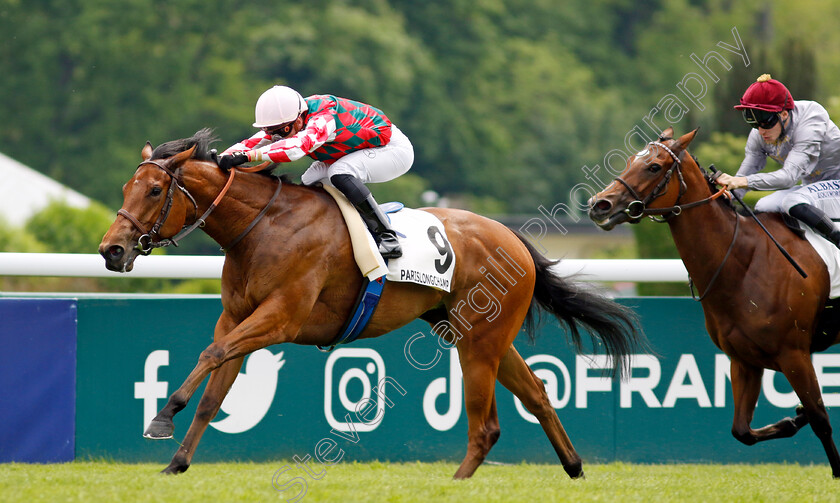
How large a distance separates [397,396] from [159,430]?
9.05ft

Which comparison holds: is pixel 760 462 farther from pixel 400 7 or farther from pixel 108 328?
pixel 400 7

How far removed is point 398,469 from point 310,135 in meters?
2.48

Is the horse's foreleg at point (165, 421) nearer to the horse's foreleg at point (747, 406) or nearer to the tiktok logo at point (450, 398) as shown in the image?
the tiktok logo at point (450, 398)

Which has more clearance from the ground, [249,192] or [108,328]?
[249,192]

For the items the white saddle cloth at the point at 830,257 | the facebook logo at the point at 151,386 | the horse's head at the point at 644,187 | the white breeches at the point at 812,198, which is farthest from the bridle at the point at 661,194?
the facebook logo at the point at 151,386

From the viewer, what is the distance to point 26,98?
32.6 metres

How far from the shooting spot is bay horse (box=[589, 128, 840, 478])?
19.7 ft

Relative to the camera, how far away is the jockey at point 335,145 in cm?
544

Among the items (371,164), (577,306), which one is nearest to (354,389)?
(577,306)

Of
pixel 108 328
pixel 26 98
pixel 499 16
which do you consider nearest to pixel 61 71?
pixel 26 98

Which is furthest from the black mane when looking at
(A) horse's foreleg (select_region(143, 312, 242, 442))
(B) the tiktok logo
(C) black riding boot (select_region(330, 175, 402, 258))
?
(B) the tiktok logo

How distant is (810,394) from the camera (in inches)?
237

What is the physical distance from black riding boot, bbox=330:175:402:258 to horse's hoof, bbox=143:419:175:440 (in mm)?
1544

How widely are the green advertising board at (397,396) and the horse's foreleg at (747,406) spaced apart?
2.49 feet
